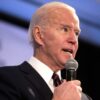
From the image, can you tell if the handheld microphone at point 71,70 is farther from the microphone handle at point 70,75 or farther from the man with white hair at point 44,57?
the man with white hair at point 44,57

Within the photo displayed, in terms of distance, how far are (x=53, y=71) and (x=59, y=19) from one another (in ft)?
0.77

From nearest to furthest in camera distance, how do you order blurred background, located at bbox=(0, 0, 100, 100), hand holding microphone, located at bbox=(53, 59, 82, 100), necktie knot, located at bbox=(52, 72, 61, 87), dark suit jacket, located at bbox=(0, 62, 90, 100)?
hand holding microphone, located at bbox=(53, 59, 82, 100) < dark suit jacket, located at bbox=(0, 62, 90, 100) < necktie knot, located at bbox=(52, 72, 61, 87) < blurred background, located at bbox=(0, 0, 100, 100)

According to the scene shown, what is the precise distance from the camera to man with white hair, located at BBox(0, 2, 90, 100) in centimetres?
147

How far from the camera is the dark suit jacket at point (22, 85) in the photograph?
1.44m

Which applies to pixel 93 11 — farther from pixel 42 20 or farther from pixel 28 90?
pixel 28 90

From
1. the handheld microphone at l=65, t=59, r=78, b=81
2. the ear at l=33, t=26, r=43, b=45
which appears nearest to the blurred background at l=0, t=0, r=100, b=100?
the ear at l=33, t=26, r=43, b=45

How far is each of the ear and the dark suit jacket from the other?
0.15 metres

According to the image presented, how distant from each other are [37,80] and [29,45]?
84cm

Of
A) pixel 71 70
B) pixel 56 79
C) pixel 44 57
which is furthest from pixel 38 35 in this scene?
pixel 71 70

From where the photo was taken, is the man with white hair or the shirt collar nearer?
the man with white hair

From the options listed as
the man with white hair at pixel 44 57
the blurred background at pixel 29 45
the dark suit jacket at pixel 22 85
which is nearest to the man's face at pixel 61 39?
the man with white hair at pixel 44 57

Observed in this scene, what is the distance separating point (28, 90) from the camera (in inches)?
58.2

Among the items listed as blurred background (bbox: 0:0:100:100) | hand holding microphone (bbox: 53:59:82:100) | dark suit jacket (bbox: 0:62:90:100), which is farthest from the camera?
blurred background (bbox: 0:0:100:100)

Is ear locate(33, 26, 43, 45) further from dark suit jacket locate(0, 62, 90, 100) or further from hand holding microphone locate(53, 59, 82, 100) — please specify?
hand holding microphone locate(53, 59, 82, 100)
